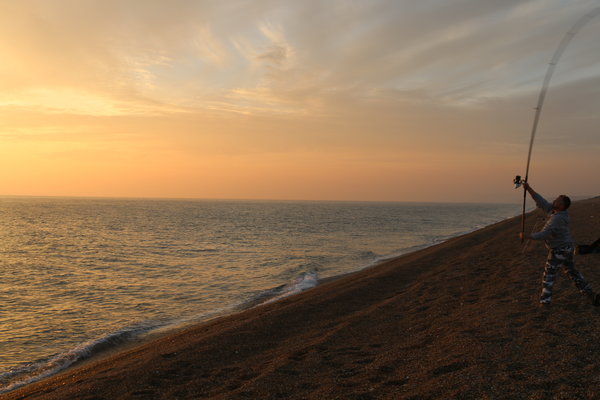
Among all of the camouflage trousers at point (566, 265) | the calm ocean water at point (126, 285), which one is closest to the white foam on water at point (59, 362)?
the calm ocean water at point (126, 285)

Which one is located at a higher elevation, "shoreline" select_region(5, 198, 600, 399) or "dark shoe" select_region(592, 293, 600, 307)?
"dark shoe" select_region(592, 293, 600, 307)

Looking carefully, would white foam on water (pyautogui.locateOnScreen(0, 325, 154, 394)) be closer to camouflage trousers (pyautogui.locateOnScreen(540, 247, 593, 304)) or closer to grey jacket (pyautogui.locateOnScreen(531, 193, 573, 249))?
grey jacket (pyautogui.locateOnScreen(531, 193, 573, 249))

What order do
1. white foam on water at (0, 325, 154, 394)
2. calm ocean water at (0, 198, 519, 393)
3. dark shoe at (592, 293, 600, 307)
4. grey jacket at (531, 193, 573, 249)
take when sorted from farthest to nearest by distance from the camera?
calm ocean water at (0, 198, 519, 393), white foam on water at (0, 325, 154, 394), dark shoe at (592, 293, 600, 307), grey jacket at (531, 193, 573, 249)

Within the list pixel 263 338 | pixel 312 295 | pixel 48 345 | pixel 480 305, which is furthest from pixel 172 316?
pixel 480 305

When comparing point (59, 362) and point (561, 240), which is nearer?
point (561, 240)

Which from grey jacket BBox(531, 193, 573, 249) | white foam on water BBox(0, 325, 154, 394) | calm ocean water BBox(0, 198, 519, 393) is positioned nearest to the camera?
grey jacket BBox(531, 193, 573, 249)

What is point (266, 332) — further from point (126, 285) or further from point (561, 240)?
point (126, 285)

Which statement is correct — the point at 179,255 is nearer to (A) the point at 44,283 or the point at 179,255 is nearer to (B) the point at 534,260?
(A) the point at 44,283

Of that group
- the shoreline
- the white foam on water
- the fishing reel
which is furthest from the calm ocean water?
the fishing reel

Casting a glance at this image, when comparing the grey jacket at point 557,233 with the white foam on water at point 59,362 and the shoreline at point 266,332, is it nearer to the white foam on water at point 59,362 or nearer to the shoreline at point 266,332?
the shoreline at point 266,332

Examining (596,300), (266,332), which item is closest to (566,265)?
(596,300)

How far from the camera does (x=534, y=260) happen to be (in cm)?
1399

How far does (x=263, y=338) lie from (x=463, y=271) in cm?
862

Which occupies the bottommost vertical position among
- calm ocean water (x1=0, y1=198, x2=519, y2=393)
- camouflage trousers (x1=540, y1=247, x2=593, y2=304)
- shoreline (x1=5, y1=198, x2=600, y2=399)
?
calm ocean water (x1=0, y1=198, x2=519, y2=393)
